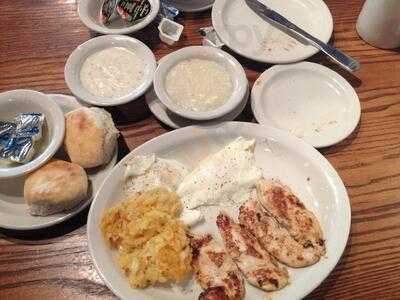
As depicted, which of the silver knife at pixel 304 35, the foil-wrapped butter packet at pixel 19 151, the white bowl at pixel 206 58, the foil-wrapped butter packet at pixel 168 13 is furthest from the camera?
the foil-wrapped butter packet at pixel 168 13

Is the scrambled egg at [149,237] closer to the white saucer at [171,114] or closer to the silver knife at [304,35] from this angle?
the white saucer at [171,114]

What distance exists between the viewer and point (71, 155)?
1154mm

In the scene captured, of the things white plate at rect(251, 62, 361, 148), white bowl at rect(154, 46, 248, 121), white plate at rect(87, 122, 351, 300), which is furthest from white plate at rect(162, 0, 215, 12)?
white plate at rect(87, 122, 351, 300)

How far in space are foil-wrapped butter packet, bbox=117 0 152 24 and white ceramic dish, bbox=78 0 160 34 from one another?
2 cm

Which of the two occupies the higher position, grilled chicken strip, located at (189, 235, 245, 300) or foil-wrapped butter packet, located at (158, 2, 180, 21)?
foil-wrapped butter packet, located at (158, 2, 180, 21)

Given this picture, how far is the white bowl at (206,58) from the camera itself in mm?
1235

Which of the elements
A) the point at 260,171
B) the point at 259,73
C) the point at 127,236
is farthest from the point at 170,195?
the point at 259,73

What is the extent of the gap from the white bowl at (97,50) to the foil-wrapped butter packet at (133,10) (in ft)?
0.39

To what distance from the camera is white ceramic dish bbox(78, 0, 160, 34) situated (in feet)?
4.65

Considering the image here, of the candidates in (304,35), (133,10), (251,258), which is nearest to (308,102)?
(304,35)

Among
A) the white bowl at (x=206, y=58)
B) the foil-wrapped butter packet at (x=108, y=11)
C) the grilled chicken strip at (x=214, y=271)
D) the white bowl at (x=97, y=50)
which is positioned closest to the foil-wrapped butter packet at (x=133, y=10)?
the foil-wrapped butter packet at (x=108, y=11)

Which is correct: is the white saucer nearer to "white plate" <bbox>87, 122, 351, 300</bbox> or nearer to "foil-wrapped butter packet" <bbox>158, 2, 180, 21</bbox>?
"white plate" <bbox>87, 122, 351, 300</bbox>

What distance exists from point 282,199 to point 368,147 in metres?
0.35

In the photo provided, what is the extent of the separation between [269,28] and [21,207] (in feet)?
3.27
